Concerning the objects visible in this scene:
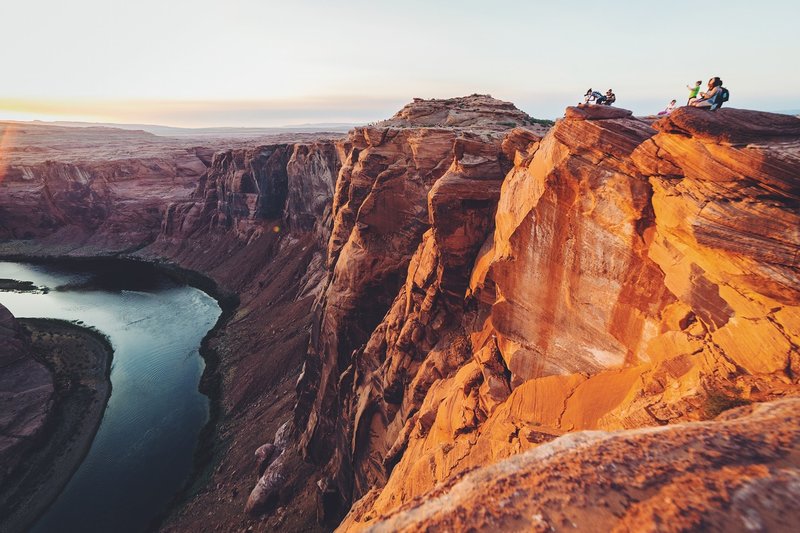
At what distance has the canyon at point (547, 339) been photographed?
20.4 feet

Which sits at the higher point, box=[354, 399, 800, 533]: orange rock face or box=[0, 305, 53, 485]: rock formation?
box=[354, 399, 800, 533]: orange rock face

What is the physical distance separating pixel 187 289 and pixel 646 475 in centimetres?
8683

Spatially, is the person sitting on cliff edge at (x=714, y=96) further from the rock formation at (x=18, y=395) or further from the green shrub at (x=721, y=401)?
the rock formation at (x=18, y=395)

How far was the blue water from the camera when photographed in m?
31.9

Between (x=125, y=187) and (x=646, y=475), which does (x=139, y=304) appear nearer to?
(x=125, y=187)

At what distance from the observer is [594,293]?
460 inches

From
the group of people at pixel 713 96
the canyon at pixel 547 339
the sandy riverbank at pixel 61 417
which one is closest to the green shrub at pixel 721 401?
the canyon at pixel 547 339

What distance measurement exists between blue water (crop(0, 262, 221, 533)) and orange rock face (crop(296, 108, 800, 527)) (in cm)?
2585

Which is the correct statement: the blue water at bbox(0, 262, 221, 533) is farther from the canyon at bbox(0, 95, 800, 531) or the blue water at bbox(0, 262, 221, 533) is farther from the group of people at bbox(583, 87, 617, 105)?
the group of people at bbox(583, 87, 617, 105)

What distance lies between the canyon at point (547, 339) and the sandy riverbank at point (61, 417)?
13.8 meters

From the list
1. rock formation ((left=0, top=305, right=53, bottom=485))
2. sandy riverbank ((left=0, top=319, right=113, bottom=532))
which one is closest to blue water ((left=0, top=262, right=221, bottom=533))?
sandy riverbank ((left=0, top=319, right=113, bottom=532))

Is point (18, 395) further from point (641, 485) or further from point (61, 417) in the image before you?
point (641, 485)

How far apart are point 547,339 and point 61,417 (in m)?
53.0

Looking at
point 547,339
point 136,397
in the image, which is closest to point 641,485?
point 547,339
